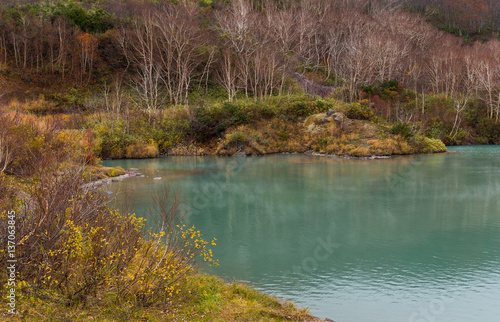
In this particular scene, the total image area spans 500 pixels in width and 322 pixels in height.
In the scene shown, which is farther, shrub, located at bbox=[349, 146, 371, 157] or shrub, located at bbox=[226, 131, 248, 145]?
shrub, located at bbox=[226, 131, 248, 145]

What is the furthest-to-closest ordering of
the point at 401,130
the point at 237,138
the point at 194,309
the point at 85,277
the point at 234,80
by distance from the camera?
1. the point at 234,80
2. the point at 237,138
3. the point at 401,130
4. the point at 194,309
5. the point at 85,277

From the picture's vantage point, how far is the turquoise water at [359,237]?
25.6 ft

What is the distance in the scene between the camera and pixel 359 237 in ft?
38.8

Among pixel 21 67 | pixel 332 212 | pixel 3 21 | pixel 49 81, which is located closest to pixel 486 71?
pixel 332 212

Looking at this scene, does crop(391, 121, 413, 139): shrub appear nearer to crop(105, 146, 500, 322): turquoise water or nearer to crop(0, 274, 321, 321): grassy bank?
crop(105, 146, 500, 322): turquoise water

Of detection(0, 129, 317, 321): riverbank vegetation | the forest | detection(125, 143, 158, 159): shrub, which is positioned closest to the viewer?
detection(0, 129, 317, 321): riverbank vegetation

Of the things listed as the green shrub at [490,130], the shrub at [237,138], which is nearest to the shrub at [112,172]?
the shrub at [237,138]

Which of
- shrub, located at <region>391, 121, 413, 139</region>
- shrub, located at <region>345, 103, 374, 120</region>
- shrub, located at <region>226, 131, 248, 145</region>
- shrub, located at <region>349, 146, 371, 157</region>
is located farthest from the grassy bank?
shrub, located at <region>345, 103, 374, 120</region>

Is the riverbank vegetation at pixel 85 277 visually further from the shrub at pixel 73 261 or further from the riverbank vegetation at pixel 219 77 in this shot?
the riverbank vegetation at pixel 219 77

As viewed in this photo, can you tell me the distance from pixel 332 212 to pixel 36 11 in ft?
185

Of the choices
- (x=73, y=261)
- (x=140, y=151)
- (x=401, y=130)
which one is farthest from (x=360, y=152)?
(x=73, y=261)

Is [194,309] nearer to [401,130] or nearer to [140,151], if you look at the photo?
[140,151]

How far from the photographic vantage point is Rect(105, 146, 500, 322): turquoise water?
780cm

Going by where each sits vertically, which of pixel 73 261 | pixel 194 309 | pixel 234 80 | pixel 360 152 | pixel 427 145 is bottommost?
pixel 194 309
